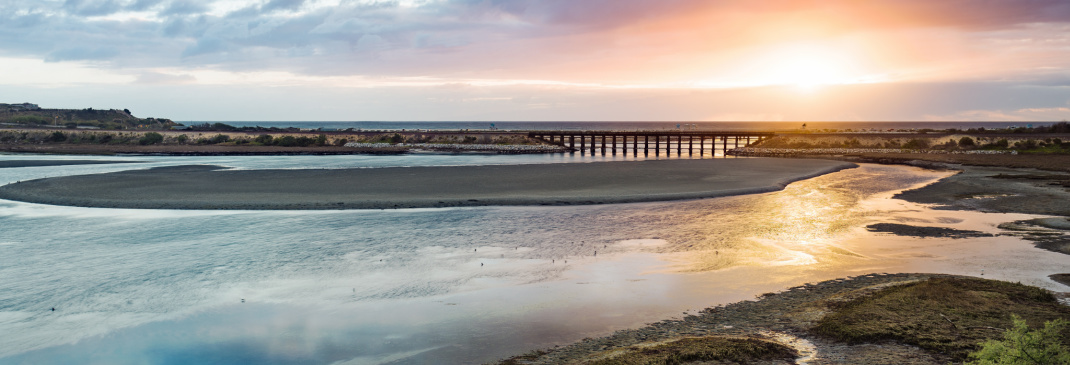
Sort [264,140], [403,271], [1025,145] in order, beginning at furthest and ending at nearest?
[264,140] → [1025,145] → [403,271]

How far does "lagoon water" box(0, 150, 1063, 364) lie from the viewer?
364 inches

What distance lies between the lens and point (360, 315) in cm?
1048

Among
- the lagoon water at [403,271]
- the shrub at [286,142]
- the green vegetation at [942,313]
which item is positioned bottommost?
the lagoon water at [403,271]

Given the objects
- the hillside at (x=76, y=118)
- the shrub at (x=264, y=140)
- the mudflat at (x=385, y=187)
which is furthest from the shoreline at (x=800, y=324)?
the hillside at (x=76, y=118)

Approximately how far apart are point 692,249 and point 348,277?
821 cm

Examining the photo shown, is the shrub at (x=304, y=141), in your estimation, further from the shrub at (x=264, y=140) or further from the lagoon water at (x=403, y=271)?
the lagoon water at (x=403, y=271)

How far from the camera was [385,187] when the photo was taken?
93.4 feet

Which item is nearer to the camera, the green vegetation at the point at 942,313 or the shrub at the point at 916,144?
the green vegetation at the point at 942,313

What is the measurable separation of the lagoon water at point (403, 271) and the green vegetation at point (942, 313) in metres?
1.93

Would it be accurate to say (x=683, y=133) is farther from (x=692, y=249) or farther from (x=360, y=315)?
(x=360, y=315)

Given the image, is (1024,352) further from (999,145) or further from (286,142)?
(286,142)

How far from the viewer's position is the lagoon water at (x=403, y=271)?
30.4 feet

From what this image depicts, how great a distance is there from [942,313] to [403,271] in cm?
976

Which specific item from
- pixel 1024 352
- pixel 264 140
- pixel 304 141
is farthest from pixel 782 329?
pixel 264 140
